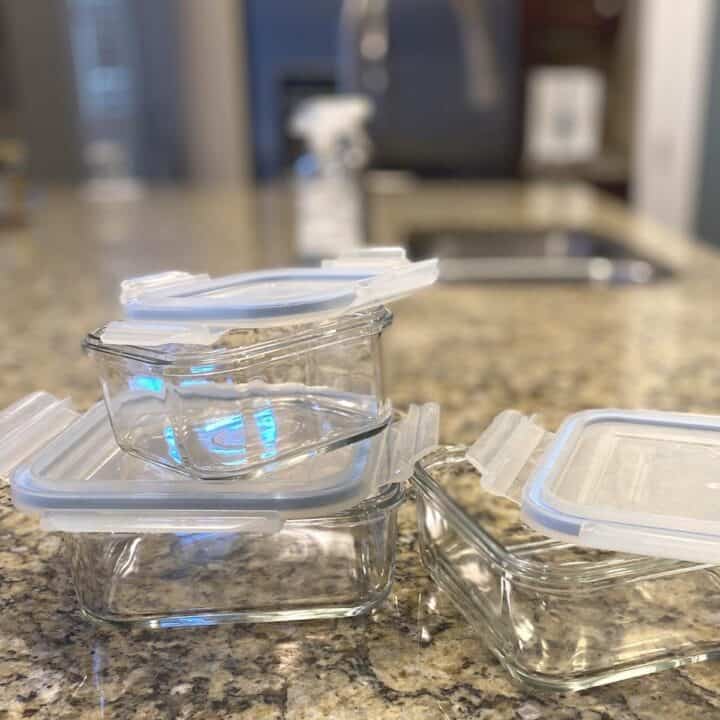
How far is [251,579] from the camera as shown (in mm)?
354

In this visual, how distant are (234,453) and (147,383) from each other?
0.14 feet

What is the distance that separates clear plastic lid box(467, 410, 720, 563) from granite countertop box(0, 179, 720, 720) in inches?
2.9

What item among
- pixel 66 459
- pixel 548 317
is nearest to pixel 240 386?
pixel 66 459

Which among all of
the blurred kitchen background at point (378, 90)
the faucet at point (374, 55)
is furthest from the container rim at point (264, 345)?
the blurred kitchen background at point (378, 90)

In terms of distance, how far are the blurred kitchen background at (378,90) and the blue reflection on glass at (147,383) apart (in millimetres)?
2607

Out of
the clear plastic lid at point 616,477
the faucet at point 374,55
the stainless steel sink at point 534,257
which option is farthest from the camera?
the faucet at point 374,55

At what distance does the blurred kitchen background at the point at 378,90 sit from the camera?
296 centimetres

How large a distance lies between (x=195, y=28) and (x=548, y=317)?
7.87 ft

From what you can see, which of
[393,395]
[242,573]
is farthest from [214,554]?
[393,395]

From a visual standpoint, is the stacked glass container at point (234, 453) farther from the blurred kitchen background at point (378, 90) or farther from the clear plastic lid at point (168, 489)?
the blurred kitchen background at point (378, 90)

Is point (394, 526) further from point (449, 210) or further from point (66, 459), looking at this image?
point (449, 210)

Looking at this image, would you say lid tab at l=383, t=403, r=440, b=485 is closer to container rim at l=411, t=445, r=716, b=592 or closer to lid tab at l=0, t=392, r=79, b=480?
container rim at l=411, t=445, r=716, b=592

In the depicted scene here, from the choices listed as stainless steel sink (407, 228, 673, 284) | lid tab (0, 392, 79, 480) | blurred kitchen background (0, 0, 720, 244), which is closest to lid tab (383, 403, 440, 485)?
lid tab (0, 392, 79, 480)

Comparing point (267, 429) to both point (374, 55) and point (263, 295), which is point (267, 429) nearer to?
point (263, 295)
